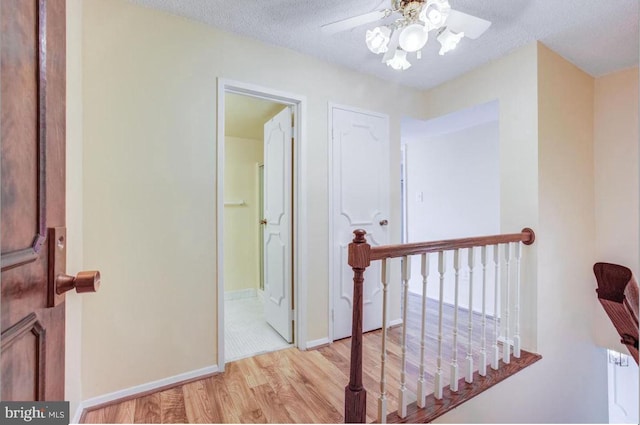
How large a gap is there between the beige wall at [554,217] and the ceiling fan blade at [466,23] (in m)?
1.07

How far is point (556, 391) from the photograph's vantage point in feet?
7.22

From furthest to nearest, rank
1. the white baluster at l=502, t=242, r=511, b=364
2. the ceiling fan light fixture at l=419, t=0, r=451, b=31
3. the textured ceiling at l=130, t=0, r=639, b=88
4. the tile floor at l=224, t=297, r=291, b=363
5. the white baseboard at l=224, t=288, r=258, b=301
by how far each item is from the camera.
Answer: the white baseboard at l=224, t=288, r=258, b=301 < the tile floor at l=224, t=297, r=291, b=363 < the white baluster at l=502, t=242, r=511, b=364 < the textured ceiling at l=130, t=0, r=639, b=88 < the ceiling fan light fixture at l=419, t=0, r=451, b=31

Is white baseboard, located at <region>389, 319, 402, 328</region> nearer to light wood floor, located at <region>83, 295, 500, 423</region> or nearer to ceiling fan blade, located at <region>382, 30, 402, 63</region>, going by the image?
light wood floor, located at <region>83, 295, 500, 423</region>

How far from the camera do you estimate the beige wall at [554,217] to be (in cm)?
208

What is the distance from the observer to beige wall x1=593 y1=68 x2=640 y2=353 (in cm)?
242

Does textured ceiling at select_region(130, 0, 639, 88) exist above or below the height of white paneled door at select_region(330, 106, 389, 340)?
above

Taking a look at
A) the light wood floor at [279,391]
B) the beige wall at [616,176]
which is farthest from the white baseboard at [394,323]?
the beige wall at [616,176]

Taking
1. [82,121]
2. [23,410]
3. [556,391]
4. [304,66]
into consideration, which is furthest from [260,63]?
[556,391]

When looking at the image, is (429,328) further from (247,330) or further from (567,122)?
(567,122)

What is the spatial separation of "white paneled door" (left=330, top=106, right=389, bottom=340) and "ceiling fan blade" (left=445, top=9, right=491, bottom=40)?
1143 millimetres

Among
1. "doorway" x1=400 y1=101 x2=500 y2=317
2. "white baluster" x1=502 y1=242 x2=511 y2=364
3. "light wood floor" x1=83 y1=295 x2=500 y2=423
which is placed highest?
"doorway" x1=400 y1=101 x2=500 y2=317

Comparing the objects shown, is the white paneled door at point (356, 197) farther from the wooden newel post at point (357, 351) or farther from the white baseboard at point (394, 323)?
the wooden newel post at point (357, 351)

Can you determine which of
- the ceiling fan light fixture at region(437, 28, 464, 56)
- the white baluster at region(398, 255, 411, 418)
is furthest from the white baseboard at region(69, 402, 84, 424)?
the ceiling fan light fixture at region(437, 28, 464, 56)

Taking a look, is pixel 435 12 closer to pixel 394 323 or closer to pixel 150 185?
pixel 150 185
